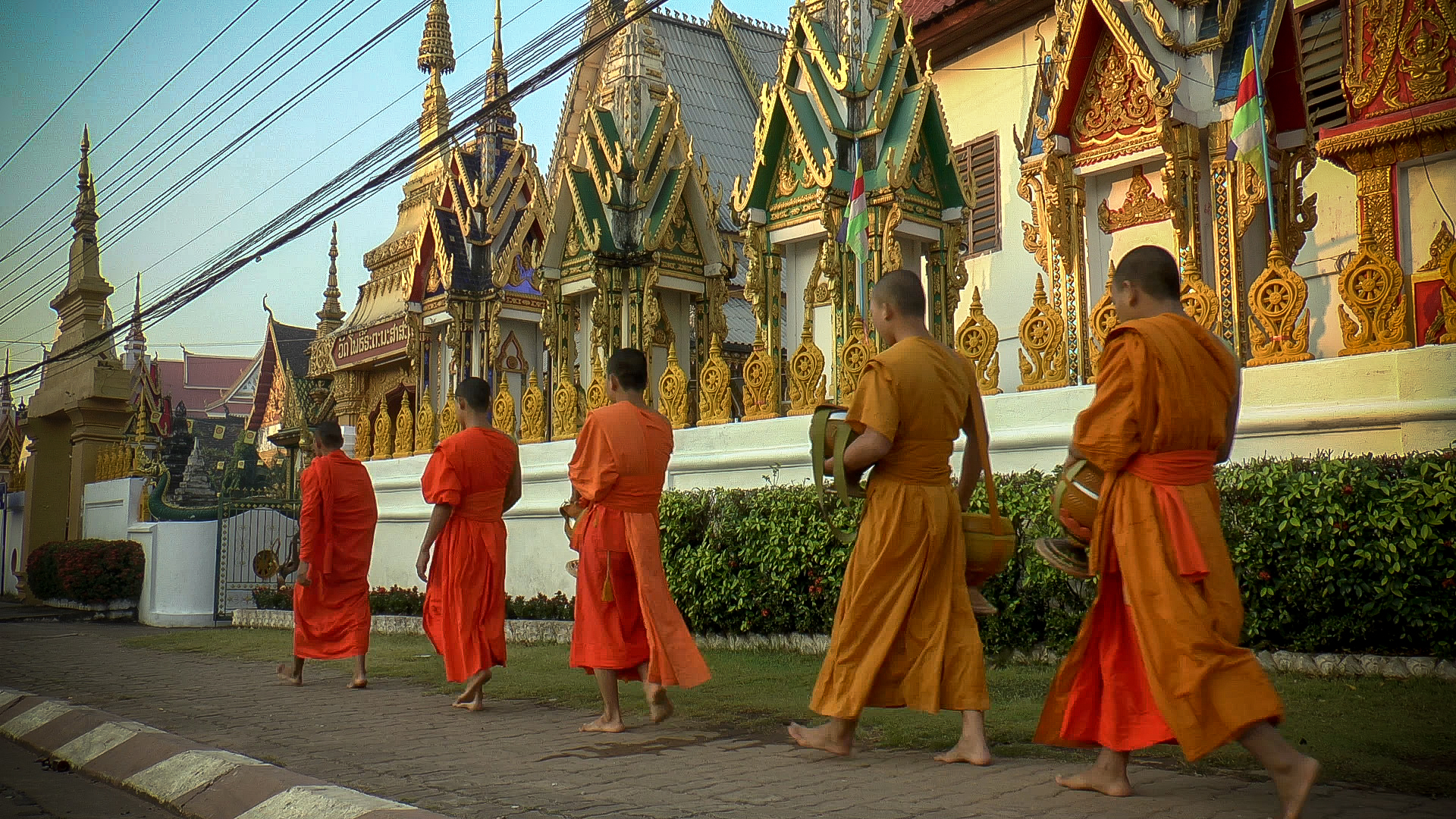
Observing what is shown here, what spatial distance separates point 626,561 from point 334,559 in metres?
3.10

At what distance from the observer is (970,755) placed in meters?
4.09

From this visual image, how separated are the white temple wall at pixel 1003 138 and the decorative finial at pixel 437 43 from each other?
48.0 feet

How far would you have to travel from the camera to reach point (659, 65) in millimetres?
13062

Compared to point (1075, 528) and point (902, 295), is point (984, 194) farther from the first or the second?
point (1075, 528)

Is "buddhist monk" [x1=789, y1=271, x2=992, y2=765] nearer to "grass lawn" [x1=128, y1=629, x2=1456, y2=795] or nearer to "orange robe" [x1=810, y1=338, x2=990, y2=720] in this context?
"orange robe" [x1=810, y1=338, x2=990, y2=720]

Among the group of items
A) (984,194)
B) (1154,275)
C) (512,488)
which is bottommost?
(512,488)

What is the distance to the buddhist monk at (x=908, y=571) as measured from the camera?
4117 mm

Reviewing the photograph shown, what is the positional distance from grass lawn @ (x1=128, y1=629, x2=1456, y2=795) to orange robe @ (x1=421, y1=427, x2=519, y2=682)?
17.5 inches

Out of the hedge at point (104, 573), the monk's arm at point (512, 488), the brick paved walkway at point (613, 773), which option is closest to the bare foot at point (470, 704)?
the brick paved walkway at point (613, 773)

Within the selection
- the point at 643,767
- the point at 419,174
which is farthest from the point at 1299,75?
the point at 419,174

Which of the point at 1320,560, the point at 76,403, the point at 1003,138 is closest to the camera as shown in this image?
the point at 1320,560

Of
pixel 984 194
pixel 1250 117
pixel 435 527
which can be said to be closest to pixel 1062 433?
pixel 1250 117

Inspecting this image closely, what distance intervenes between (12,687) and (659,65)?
873cm

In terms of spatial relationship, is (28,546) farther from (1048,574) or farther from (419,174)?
(1048,574)
